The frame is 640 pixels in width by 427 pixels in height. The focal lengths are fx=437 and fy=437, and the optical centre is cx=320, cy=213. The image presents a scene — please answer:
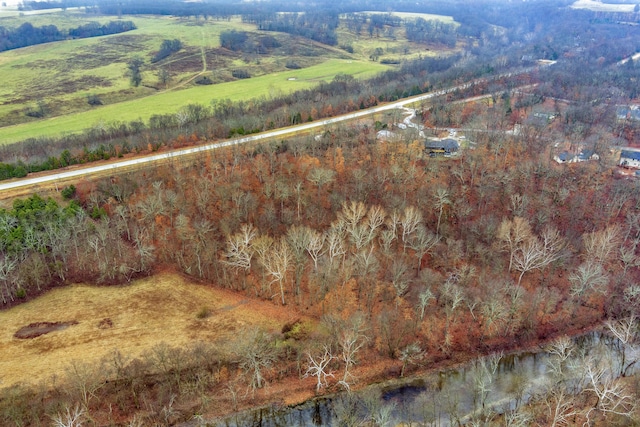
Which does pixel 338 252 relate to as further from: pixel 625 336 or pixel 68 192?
pixel 68 192

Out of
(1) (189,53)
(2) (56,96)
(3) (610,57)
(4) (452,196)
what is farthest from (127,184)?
(3) (610,57)

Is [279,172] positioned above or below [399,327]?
above

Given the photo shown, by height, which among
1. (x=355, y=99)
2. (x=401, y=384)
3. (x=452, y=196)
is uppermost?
(x=355, y=99)

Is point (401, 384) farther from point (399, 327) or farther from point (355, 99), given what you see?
point (355, 99)

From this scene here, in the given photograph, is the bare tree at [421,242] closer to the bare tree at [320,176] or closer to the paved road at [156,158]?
the bare tree at [320,176]

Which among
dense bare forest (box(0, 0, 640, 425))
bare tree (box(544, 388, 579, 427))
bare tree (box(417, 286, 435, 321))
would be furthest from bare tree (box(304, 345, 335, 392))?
bare tree (box(544, 388, 579, 427))

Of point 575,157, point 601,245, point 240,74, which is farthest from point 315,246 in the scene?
point 240,74

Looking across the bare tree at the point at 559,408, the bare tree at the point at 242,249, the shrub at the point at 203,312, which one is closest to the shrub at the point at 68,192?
the bare tree at the point at 242,249
